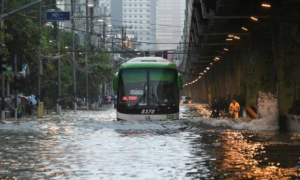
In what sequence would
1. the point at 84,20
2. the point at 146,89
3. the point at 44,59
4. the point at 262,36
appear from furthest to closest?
the point at 84,20 < the point at 44,59 < the point at 262,36 < the point at 146,89

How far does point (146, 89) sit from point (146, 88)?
2.0 inches

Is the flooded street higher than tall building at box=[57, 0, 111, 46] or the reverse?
the reverse

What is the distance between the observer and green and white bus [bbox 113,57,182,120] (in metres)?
39.9

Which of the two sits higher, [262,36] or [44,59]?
[262,36]

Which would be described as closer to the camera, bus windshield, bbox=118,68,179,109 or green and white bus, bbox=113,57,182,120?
green and white bus, bbox=113,57,182,120

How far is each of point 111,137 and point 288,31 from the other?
10.9 meters

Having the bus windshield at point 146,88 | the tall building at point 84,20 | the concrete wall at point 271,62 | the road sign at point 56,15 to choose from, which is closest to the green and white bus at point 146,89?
the bus windshield at point 146,88

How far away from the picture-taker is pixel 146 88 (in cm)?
4025

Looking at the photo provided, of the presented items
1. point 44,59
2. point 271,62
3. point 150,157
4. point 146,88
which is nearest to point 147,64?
point 146,88

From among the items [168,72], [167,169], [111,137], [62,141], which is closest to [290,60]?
[168,72]

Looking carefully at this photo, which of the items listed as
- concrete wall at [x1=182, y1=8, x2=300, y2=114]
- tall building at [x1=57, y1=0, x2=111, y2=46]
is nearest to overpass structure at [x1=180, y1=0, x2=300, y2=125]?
concrete wall at [x1=182, y1=8, x2=300, y2=114]

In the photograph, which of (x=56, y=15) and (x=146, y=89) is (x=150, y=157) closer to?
(x=146, y=89)

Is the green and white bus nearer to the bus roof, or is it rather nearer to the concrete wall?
the bus roof

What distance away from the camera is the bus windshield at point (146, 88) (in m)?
40.1
